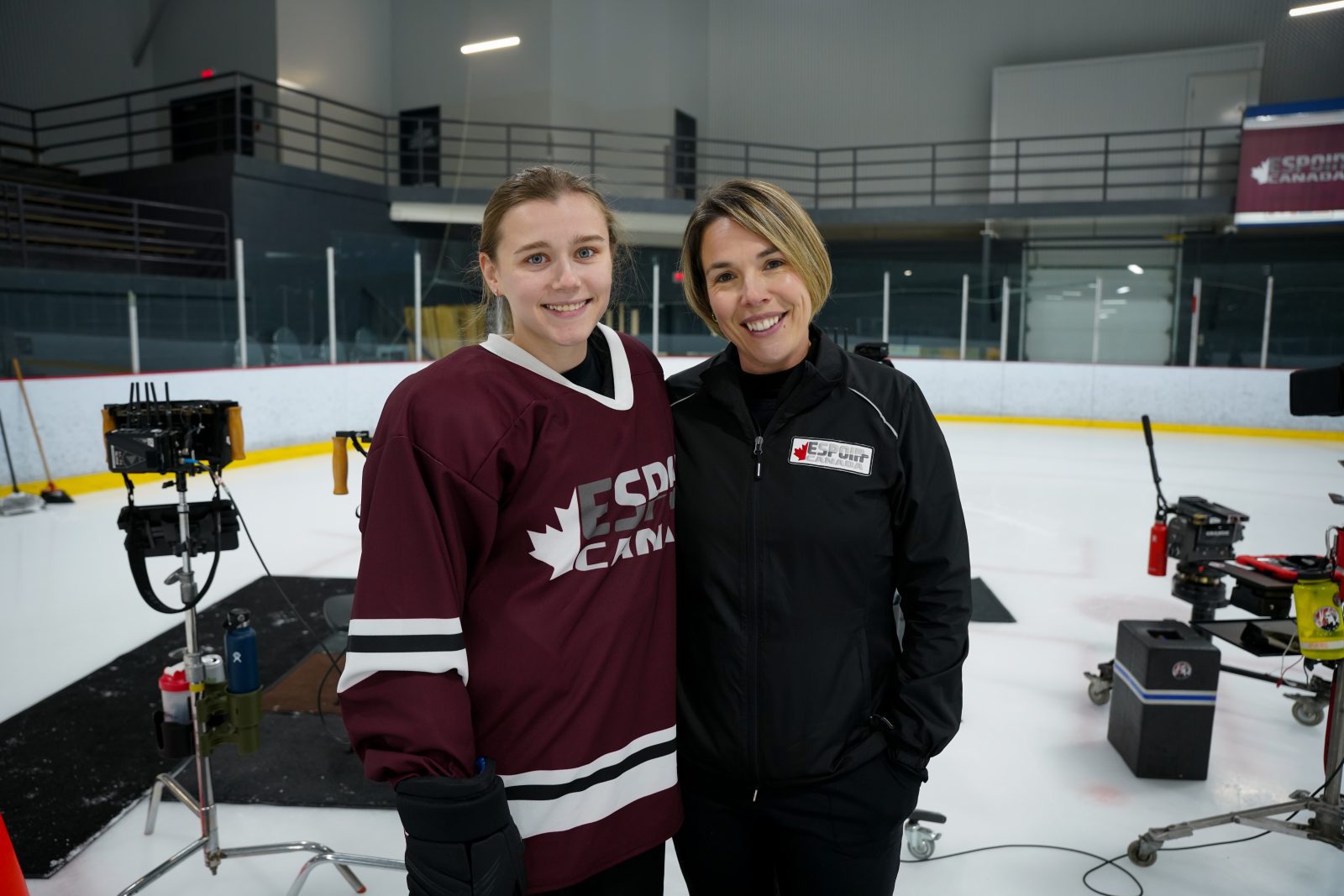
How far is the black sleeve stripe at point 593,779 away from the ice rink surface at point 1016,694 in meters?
1.10

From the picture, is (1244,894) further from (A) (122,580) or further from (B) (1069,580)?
(A) (122,580)

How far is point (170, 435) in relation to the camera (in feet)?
7.16

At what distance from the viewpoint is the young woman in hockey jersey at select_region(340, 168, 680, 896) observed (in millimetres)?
1142

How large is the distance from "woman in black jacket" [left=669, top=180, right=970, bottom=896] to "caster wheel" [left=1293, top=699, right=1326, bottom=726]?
8.30ft

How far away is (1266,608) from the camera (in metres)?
2.69

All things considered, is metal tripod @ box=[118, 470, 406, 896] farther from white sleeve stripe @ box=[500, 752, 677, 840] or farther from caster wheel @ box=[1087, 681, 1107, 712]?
caster wheel @ box=[1087, 681, 1107, 712]

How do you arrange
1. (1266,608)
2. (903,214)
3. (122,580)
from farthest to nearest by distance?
(903,214)
(122,580)
(1266,608)

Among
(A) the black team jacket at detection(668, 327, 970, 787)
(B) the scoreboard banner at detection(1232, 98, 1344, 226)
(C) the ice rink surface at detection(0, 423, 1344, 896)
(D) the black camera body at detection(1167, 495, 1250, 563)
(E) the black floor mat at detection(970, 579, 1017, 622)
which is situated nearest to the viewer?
(A) the black team jacket at detection(668, 327, 970, 787)

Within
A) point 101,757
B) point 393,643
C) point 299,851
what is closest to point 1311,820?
point 393,643

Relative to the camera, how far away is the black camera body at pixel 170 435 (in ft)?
7.00

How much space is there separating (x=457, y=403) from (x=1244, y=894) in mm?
2318

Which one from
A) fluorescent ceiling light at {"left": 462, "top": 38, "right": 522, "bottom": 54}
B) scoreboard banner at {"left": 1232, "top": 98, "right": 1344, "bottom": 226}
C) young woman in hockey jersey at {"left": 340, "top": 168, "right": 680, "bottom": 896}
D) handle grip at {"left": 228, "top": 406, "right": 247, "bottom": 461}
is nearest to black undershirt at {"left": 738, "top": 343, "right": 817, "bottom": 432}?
young woman in hockey jersey at {"left": 340, "top": 168, "right": 680, "bottom": 896}

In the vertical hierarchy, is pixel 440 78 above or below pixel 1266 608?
above

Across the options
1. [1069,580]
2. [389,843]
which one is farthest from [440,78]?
[389,843]
